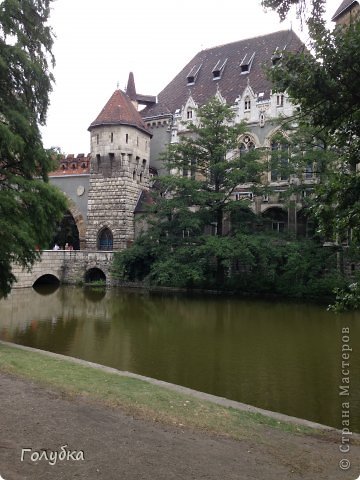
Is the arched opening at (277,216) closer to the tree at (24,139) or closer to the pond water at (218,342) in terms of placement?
the pond water at (218,342)

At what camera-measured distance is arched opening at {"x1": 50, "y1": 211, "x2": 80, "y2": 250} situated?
38969 millimetres

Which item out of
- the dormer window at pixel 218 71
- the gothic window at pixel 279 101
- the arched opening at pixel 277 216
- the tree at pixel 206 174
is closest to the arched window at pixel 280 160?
the tree at pixel 206 174

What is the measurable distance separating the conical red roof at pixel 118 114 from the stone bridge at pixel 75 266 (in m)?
9.77

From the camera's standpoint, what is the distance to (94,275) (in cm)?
3403

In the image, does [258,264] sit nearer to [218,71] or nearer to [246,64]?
[246,64]

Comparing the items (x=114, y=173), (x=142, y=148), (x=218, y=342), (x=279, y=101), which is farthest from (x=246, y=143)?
(x=218, y=342)

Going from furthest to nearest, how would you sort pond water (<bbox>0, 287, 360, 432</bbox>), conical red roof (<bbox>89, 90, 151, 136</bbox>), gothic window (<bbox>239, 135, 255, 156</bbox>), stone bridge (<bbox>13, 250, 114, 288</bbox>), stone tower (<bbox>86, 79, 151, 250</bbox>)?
gothic window (<bbox>239, 135, 255, 156</bbox>) < conical red roof (<bbox>89, 90, 151, 136</bbox>) < stone tower (<bbox>86, 79, 151, 250</bbox>) < stone bridge (<bbox>13, 250, 114, 288</bbox>) < pond water (<bbox>0, 287, 360, 432</bbox>)

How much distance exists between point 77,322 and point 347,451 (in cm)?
1282

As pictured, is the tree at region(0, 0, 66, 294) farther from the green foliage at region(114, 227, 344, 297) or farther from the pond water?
the green foliage at region(114, 227, 344, 297)

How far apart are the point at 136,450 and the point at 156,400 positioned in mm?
2157

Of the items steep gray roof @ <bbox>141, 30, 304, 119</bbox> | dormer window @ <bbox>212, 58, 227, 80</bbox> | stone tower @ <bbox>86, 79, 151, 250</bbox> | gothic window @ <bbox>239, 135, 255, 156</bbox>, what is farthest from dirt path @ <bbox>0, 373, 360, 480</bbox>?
dormer window @ <bbox>212, 58, 227, 80</bbox>

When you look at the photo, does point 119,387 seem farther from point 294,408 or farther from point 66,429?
point 294,408

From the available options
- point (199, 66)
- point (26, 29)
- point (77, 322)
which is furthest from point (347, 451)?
point (199, 66)

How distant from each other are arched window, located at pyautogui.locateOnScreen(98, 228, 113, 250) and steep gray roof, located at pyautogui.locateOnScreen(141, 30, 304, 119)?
37.2ft
